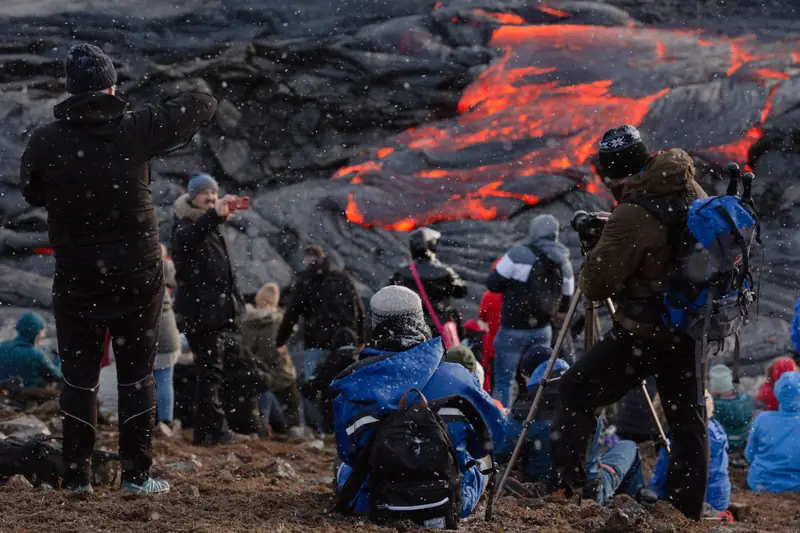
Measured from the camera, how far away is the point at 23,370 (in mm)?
9633

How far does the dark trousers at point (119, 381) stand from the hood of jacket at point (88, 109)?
92cm

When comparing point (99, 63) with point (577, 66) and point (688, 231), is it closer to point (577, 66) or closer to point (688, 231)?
point (688, 231)

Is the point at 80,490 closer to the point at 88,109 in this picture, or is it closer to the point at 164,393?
the point at 88,109

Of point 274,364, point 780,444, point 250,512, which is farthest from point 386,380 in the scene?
point 274,364

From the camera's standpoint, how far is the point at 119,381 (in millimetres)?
5293

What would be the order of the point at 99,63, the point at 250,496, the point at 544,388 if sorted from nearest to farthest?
the point at 99,63
the point at 250,496
the point at 544,388

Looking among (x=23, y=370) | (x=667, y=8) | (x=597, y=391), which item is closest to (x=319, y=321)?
(x=23, y=370)

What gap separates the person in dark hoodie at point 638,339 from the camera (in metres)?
5.23

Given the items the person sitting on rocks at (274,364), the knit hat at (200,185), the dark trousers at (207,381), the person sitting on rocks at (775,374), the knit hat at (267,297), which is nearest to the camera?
the knit hat at (200,185)

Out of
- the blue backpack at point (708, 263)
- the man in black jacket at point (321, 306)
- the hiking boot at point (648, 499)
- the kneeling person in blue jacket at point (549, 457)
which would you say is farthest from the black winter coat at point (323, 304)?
the blue backpack at point (708, 263)

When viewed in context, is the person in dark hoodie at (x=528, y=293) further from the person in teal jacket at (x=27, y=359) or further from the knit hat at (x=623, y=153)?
the person in teal jacket at (x=27, y=359)

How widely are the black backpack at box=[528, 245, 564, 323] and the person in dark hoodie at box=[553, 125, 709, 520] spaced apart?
142 inches

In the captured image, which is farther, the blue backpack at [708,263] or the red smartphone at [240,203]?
the red smartphone at [240,203]

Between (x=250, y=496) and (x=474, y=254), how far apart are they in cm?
1340
